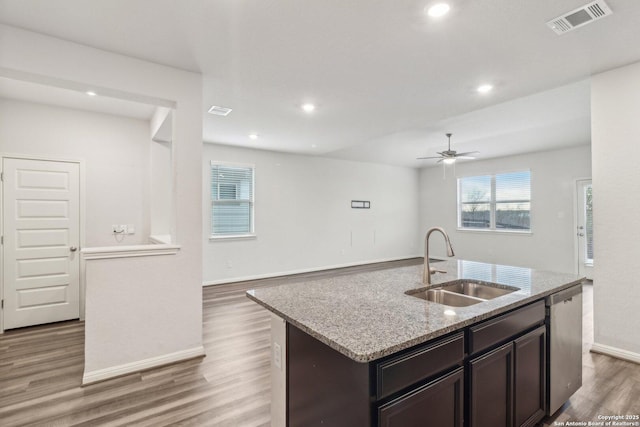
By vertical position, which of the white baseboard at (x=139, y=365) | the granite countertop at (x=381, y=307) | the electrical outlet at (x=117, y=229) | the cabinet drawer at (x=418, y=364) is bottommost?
the white baseboard at (x=139, y=365)

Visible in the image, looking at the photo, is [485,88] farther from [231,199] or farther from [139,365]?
[231,199]

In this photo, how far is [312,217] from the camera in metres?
7.38

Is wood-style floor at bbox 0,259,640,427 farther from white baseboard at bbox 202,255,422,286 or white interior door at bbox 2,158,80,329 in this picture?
white baseboard at bbox 202,255,422,286

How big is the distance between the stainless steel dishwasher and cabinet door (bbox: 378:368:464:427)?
3.26 ft

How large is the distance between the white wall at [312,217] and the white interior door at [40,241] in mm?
2189

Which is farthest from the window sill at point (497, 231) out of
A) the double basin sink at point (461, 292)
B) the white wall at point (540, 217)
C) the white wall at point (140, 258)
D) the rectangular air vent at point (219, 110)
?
the white wall at point (140, 258)

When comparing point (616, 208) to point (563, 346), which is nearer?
point (563, 346)

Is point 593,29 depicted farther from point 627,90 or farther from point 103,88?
point 103,88

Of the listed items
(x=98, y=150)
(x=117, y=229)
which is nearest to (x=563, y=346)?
(x=117, y=229)

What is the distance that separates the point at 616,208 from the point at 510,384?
2.24 metres

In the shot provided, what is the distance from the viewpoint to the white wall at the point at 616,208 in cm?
282

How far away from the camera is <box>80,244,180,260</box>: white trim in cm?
261

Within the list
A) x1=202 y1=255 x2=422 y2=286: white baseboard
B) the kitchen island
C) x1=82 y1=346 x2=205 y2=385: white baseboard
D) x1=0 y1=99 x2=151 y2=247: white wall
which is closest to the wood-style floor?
x1=82 y1=346 x2=205 y2=385: white baseboard

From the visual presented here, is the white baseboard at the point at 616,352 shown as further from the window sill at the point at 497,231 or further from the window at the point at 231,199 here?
the window at the point at 231,199
